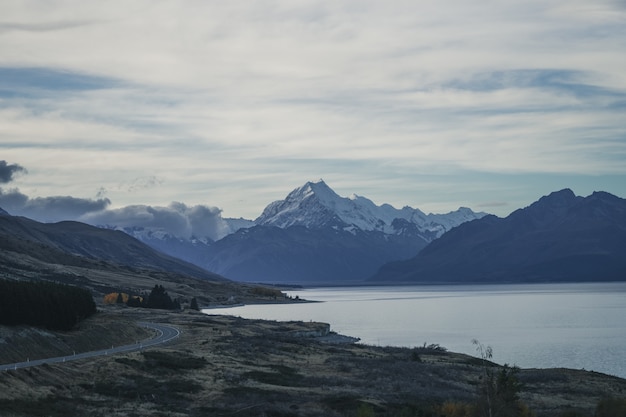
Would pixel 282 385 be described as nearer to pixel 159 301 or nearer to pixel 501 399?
pixel 501 399

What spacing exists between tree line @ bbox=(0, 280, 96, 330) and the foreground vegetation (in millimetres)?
3179

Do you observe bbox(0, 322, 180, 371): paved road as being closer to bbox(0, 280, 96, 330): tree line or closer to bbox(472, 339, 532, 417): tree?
bbox(0, 280, 96, 330): tree line

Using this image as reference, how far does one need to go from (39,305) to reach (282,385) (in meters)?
26.1

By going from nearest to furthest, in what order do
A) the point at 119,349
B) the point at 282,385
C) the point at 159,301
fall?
the point at 282,385, the point at 119,349, the point at 159,301

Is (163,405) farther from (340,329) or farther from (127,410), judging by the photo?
(340,329)

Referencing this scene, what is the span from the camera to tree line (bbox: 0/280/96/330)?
7525cm

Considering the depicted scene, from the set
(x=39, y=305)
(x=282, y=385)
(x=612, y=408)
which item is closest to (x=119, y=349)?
(x=39, y=305)

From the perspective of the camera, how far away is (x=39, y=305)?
79.4 metres

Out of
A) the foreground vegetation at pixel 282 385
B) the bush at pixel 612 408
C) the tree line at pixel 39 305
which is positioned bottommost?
the foreground vegetation at pixel 282 385

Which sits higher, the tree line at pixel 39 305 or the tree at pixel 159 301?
the tree line at pixel 39 305

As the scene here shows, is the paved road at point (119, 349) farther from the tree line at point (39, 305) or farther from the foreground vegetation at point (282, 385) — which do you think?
the tree line at point (39, 305)

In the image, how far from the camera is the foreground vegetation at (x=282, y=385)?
171 ft

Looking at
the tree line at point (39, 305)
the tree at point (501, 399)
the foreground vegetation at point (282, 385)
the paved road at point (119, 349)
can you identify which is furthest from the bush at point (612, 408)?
the tree line at point (39, 305)

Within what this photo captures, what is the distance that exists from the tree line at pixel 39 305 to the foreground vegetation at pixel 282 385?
10.4 feet
